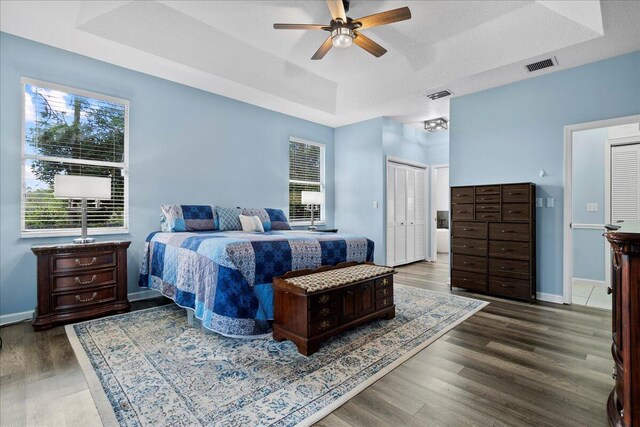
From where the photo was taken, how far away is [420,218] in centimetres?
672

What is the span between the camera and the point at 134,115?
3.82 metres

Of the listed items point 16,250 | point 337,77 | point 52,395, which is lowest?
point 52,395

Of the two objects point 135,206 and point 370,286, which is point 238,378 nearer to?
point 370,286

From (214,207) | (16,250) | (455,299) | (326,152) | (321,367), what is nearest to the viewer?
(321,367)

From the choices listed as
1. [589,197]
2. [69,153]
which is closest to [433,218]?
[589,197]

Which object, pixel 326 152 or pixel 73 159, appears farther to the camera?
pixel 326 152

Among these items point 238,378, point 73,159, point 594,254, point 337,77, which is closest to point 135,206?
point 73,159

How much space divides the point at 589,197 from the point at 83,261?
662cm

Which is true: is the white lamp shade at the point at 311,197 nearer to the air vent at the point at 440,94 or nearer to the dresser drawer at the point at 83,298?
the air vent at the point at 440,94

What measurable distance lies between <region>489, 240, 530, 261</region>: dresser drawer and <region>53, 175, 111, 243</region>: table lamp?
4.61 m

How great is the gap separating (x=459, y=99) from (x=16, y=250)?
5.82m

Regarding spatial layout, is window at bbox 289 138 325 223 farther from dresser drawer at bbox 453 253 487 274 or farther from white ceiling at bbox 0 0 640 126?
dresser drawer at bbox 453 253 487 274

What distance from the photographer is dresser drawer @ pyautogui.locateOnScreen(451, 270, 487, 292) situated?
408 centimetres

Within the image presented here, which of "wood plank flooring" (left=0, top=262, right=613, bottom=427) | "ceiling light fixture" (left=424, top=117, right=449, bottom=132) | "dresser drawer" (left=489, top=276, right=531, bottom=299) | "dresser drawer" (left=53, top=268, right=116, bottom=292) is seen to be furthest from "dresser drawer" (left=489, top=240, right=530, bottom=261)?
"dresser drawer" (left=53, top=268, right=116, bottom=292)
